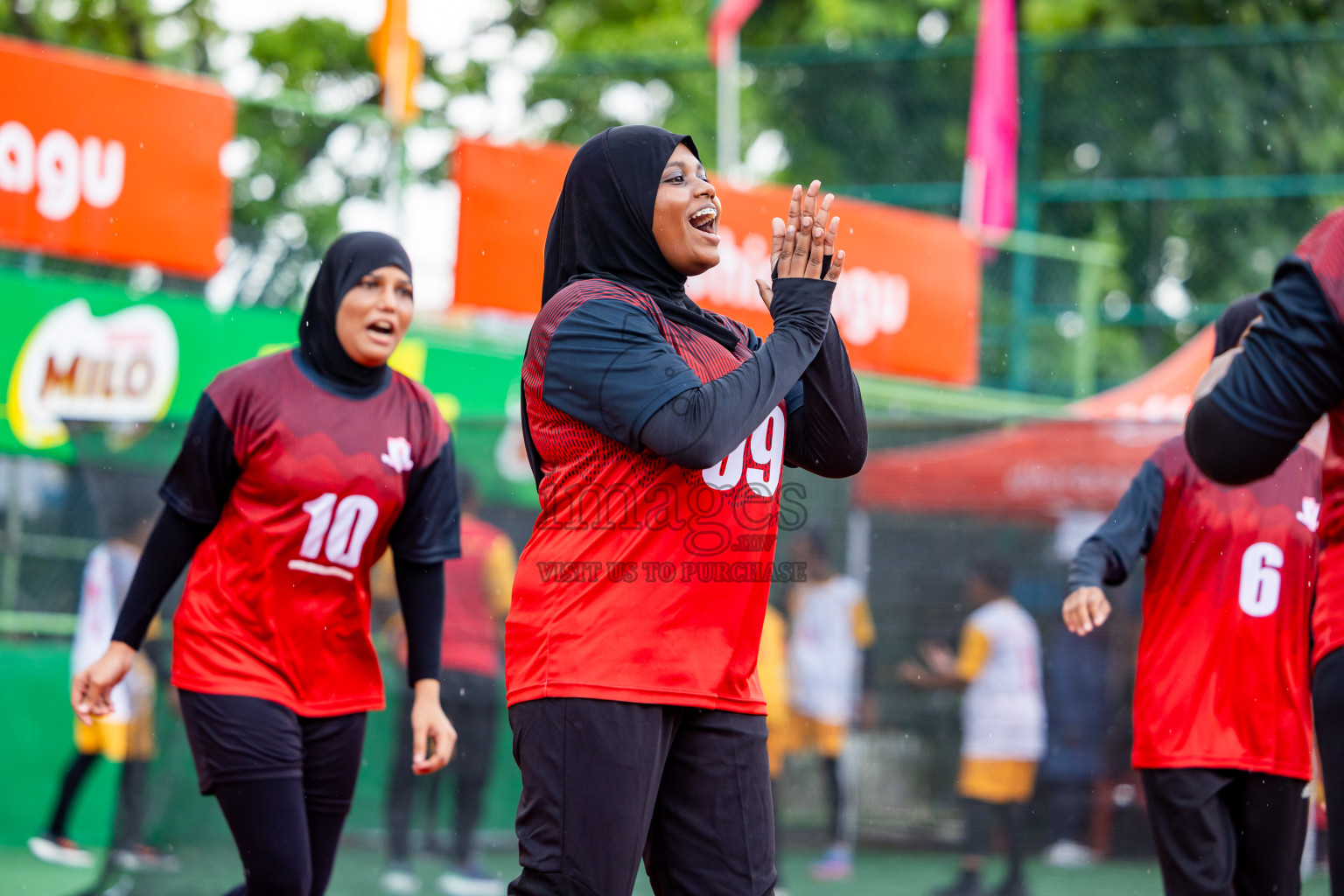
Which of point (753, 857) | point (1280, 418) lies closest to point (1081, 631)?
point (753, 857)

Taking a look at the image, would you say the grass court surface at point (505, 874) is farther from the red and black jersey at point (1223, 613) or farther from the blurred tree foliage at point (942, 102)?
the blurred tree foliage at point (942, 102)

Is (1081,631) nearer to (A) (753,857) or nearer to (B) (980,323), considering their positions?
(A) (753,857)

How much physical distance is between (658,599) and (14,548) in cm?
610

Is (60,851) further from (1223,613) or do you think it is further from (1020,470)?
(1223,613)

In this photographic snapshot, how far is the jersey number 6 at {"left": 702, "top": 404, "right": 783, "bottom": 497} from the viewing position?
2930 mm

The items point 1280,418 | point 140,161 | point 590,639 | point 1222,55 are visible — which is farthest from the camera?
point 1222,55

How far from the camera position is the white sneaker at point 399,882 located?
22.2 ft

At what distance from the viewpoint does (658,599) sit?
2811mm

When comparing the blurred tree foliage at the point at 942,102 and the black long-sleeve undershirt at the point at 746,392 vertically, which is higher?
the blurred tree foliage at the point at 942,102

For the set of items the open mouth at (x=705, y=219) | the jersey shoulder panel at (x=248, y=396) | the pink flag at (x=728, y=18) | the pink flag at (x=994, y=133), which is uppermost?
the pink flag at (x=728, y=18)

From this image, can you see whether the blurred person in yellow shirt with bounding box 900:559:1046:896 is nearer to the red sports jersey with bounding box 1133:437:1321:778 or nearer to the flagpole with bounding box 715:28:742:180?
the red sports jersey with bounding box 1133:437:1321:778

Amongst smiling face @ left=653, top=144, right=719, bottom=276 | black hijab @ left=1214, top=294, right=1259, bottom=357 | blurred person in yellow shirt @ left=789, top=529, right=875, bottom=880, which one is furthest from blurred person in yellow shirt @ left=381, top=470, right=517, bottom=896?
smiling face @ left=653, top=144, right=719, bottom=276

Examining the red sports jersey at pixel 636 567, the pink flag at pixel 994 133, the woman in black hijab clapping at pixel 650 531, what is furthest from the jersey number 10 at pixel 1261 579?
the pink flag at pixel 994 133

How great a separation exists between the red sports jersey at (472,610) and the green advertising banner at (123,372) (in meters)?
0.30
